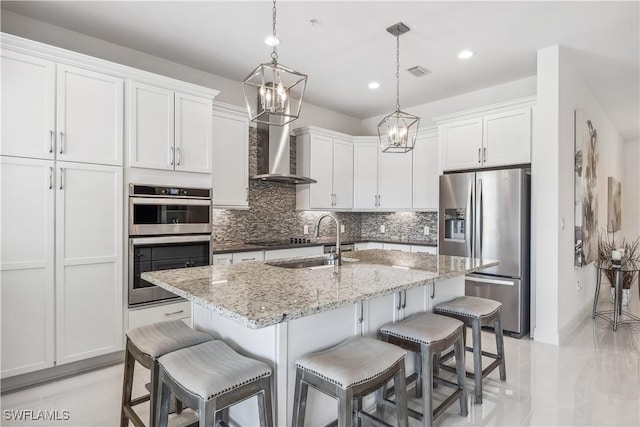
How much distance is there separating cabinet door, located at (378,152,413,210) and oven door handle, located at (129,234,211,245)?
9.23 feet

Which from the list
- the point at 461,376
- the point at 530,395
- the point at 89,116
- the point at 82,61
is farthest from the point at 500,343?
the point at 82,61

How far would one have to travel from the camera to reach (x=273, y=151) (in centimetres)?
447

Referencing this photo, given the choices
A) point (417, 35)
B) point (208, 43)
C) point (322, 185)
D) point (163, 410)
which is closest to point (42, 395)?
point (163, 410)

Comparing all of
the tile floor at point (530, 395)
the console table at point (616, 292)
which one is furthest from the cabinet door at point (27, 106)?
the console table at point (616, 292)

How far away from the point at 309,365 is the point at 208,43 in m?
3.08

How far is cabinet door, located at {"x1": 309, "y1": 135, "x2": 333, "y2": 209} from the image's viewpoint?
484cm

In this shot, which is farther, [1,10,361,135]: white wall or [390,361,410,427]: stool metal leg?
[1,10,361,135]: white wall

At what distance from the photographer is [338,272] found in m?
2.17

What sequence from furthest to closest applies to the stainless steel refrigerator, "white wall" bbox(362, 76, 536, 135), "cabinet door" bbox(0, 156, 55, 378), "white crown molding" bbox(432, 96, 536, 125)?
"white wall" bbox(362, 76, 536, 135)
"white crown molding" bbox(432, 96, 536, 125)
the stainless steel refrigerator
"cabinet door" bbox(0, 156, 55, 378)

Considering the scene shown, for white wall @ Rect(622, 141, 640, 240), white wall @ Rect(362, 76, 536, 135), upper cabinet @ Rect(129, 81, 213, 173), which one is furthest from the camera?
white wall @ Rect(622, 141, 640, 240)

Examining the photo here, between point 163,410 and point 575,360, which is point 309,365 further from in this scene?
point 575,360

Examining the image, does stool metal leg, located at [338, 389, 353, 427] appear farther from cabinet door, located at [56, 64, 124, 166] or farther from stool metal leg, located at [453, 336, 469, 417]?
cabinet door, located at [56, 64, 124, 166]

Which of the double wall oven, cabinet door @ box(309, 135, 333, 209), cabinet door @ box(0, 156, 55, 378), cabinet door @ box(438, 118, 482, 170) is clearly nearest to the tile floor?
cabinet door @ box(0, 156, 55, 378)

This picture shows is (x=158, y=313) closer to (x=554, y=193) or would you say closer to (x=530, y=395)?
(x=530, y=395)
